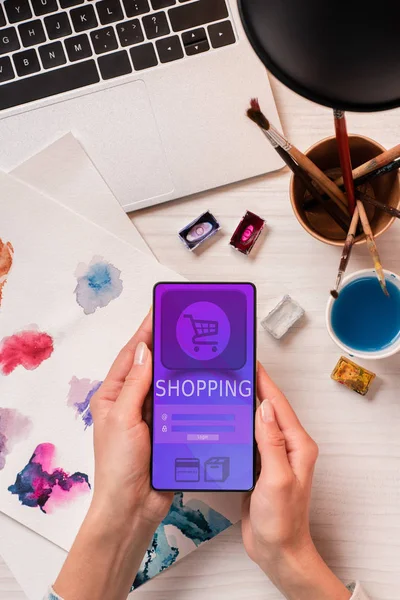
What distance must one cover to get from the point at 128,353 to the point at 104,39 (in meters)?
0.30

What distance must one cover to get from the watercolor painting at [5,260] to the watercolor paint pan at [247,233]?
8.8 inches

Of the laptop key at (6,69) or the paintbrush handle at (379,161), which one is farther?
the laptop key at (6,69)

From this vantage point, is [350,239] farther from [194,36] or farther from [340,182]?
[194,36]

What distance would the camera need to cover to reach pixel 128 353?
1.81 feet

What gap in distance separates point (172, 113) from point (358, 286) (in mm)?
243

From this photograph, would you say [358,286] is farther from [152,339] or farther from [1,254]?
[1,254]

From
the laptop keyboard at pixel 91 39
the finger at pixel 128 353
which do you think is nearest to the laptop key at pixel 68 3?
the laptop keyboard at pixel 91 39

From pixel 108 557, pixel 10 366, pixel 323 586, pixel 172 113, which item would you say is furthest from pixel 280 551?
pixel 172 113

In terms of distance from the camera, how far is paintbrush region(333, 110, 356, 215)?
1.42 ft

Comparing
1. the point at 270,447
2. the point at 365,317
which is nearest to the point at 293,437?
the point at 270,447

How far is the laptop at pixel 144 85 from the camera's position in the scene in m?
0.58

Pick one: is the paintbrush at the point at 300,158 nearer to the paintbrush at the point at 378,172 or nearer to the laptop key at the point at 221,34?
the paintbrush at the point at 378,172

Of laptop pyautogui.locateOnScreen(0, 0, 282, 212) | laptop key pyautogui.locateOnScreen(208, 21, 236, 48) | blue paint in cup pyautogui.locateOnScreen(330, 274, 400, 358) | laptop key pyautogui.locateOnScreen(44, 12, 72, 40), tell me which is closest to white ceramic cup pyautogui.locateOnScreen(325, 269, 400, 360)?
blue paint in cup pyautogui.locateOnScreen(330, 274, 400, 358)

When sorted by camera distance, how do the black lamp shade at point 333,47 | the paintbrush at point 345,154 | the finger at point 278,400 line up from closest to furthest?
the black lamp shade at point 333,47 → the paintbrush at point 345,154 → the finger at point 278,400
